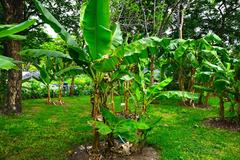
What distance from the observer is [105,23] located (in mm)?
4996

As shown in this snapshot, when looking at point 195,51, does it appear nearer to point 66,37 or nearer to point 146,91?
point 146,91

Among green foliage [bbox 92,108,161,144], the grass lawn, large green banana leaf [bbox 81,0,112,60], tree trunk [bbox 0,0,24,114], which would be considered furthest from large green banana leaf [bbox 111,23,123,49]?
tree trunk [bbox 0,0,24,114]

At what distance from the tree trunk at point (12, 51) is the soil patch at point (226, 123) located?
6.29 metres

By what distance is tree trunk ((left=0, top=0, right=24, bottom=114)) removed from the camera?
1029 centimetres

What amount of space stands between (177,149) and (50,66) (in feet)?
26.9

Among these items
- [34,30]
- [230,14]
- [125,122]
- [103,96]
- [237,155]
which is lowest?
[237,155]

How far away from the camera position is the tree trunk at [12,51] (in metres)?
10.3

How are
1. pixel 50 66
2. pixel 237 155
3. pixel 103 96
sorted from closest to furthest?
1. pixel 103 96
2. pixel 237 155
3. pixel 50 66

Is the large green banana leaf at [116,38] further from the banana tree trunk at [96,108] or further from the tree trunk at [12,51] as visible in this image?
the tree trunk at [12,51]

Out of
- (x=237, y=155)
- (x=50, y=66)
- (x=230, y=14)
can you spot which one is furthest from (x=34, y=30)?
(x=230, y=14)

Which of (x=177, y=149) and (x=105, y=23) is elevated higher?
(x=105, y=23)

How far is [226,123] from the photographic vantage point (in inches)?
369

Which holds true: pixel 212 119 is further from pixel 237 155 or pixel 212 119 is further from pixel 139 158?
pixel 139 158

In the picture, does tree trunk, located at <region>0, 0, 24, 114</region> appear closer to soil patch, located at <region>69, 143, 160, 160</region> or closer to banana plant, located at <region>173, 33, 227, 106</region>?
soil patch, located at <region>69, 143, 160, 160</region>
